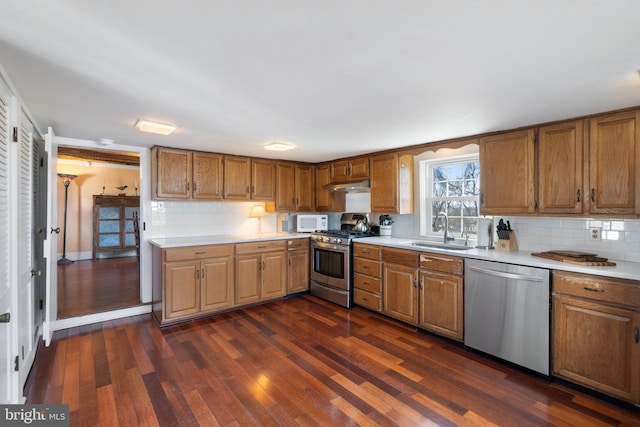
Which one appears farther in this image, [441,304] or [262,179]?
[262,179]

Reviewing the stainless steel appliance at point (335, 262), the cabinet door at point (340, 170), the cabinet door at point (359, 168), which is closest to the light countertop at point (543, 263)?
the stainless steel appliance at point (335, 262)

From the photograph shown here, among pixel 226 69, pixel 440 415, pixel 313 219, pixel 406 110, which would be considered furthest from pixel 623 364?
pixel 313 219

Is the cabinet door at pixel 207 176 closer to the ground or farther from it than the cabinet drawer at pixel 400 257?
farther from it

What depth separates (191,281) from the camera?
3.49 metres

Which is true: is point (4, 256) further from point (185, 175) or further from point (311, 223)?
point (311, 223)

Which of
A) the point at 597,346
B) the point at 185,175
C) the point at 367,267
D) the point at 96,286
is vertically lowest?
the point at 96,286

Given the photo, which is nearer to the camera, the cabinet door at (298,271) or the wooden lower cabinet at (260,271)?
the wooden lower cabinet at (260,271)

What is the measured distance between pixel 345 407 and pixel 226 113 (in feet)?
7.54

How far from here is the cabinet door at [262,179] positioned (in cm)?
438

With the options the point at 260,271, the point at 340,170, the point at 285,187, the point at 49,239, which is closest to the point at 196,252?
the point at 260,271

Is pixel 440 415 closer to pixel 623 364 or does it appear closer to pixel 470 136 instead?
pixel 623 364

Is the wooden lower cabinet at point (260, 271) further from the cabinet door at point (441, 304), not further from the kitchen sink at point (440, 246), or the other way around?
the cabinet door at point (441, 304)

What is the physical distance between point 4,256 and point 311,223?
356cm

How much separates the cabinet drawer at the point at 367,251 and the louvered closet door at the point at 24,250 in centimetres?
312
